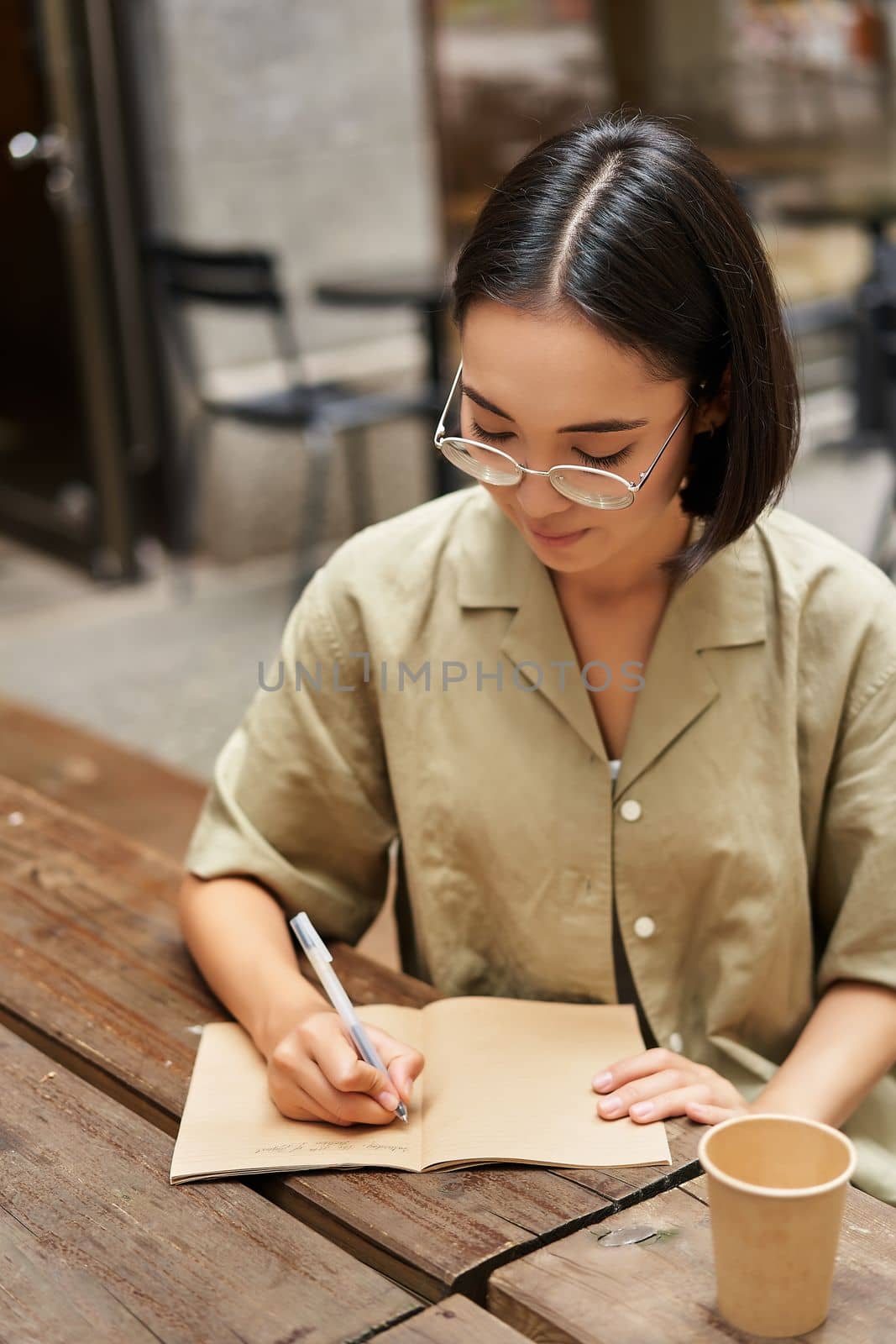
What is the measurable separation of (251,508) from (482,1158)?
4.01m

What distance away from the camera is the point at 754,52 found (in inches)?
235

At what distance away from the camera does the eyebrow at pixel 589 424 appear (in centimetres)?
109

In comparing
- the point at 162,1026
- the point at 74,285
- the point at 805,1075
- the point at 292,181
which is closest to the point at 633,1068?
the point at 805,1075

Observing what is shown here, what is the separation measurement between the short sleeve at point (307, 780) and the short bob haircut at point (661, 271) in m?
0.31

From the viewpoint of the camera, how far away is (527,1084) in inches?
43.1

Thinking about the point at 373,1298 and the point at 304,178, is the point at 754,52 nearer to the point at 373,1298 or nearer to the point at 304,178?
the point at 304,178

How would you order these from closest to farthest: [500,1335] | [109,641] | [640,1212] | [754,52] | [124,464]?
1. [500,1335]
2. [640,1212]
3. [109,641]
4. [124,464]
5. [754,52]

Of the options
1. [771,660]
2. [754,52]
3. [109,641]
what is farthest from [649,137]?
[754,52]

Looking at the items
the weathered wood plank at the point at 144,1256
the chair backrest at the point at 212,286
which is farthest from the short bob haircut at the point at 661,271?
the chair backrest at the point at 212,286

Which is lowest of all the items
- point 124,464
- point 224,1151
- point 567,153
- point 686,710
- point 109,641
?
point 109,641

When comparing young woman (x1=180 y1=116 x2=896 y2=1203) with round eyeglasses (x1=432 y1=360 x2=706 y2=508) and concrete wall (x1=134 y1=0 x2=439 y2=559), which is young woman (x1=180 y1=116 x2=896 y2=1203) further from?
concrete wall (x1=134 y1=0 x2=439 y2=559)

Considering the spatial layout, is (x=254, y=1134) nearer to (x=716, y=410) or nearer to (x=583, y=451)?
(x=583, y=451)

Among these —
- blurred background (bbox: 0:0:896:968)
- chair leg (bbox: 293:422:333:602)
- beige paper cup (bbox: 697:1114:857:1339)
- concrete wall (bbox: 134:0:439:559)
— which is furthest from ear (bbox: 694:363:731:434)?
concrete wall (bbox: 134:0:439:559)

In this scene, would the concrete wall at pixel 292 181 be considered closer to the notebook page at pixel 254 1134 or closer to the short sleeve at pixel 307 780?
the short sleeve at pixel 307 780
